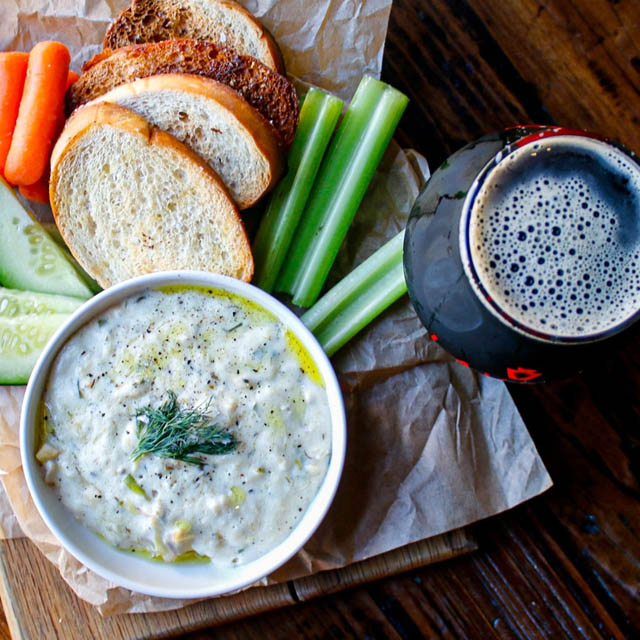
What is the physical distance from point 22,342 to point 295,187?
2.66 feet

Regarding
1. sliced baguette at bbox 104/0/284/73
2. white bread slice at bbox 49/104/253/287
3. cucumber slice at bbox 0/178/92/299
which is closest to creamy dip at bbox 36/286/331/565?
white bread slice at bbox 49/104/253/287

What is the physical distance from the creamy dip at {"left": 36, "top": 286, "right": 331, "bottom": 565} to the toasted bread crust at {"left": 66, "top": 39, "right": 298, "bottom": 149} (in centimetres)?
50

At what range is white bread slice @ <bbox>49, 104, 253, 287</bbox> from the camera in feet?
5.74

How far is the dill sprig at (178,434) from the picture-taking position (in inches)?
63.2

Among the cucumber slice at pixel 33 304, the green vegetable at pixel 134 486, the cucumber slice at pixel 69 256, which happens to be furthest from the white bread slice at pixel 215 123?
the green vegetable at pixel 134 486

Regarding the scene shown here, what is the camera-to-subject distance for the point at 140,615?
6.36 feet

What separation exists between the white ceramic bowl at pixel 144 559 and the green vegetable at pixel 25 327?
17 centimetres

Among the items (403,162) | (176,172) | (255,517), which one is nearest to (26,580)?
(255,517)

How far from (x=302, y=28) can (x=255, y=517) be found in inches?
50.7

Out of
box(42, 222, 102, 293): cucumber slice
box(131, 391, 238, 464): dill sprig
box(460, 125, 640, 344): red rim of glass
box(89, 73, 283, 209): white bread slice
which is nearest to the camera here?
box(460, 125, 640, 344): red rim of glass

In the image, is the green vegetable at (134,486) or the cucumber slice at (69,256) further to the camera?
the cucumber slice at (69,256)

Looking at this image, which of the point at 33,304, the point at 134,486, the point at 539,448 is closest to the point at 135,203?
the point at 33,304

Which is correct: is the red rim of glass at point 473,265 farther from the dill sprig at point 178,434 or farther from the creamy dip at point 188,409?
the dill sprig at point 178,434

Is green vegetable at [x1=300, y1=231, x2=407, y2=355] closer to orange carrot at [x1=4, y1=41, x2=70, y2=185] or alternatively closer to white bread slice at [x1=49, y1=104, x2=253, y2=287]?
white bread slice at [x1=49, y1=104, x2=253, y2=287]
